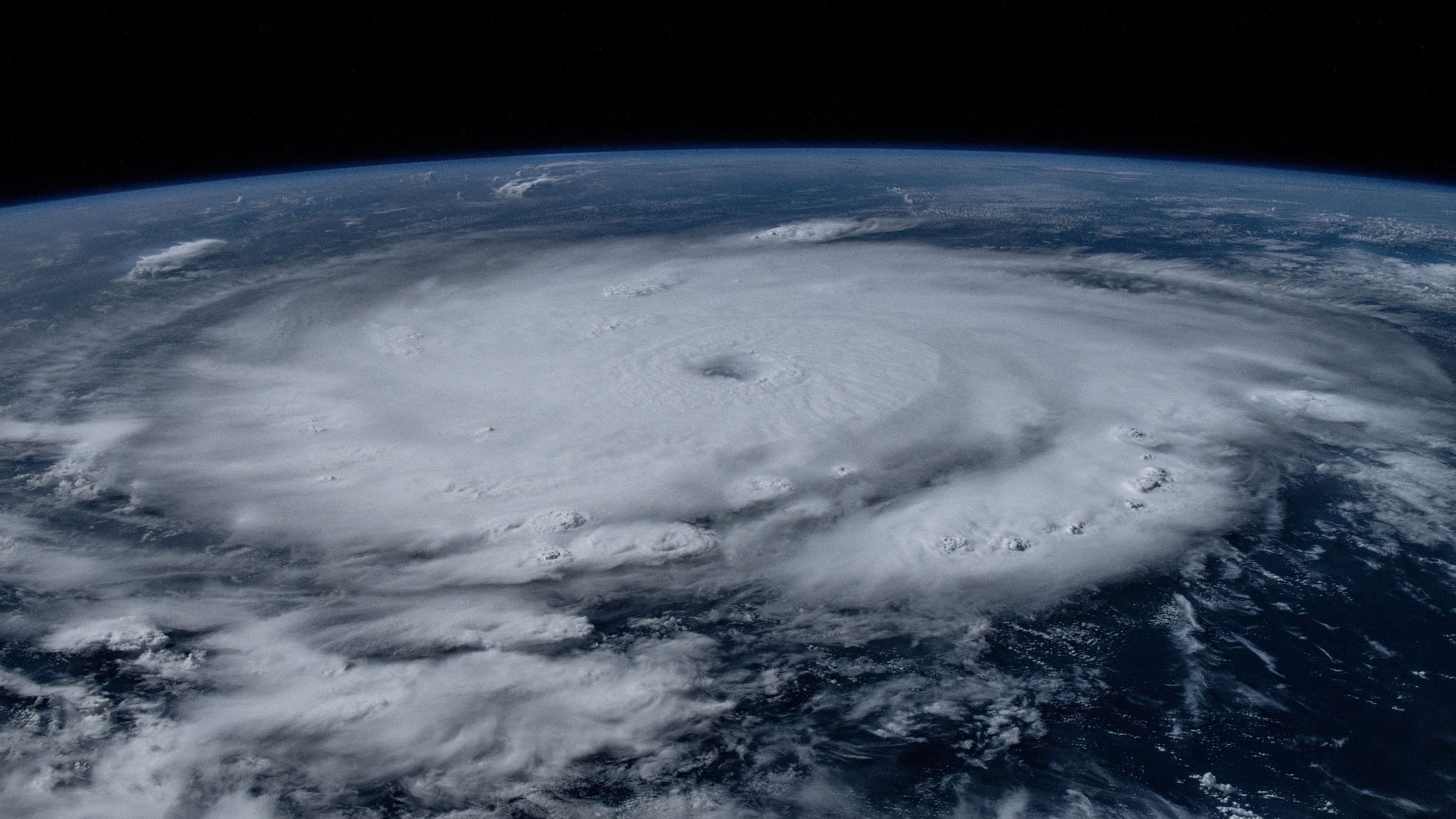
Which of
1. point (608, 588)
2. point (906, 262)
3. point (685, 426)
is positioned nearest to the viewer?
point (608, 588)

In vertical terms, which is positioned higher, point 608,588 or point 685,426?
point 685,426

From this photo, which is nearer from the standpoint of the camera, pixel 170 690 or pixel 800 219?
pixel 170 690

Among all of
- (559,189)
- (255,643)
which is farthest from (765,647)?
(559,189)

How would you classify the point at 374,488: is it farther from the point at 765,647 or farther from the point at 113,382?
the point at 113,382

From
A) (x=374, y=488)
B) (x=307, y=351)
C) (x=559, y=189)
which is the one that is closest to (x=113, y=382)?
(x=307, y=351)

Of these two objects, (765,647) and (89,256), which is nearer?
(765,647)

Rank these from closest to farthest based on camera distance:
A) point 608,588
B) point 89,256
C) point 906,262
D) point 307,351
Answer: point 608,588
point 307,351
point 906,262
point 89,256

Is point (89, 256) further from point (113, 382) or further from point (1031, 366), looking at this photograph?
point (1031, 366)

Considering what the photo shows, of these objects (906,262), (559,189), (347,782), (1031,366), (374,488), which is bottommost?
(347,782)

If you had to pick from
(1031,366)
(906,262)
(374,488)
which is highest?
(906,262)
